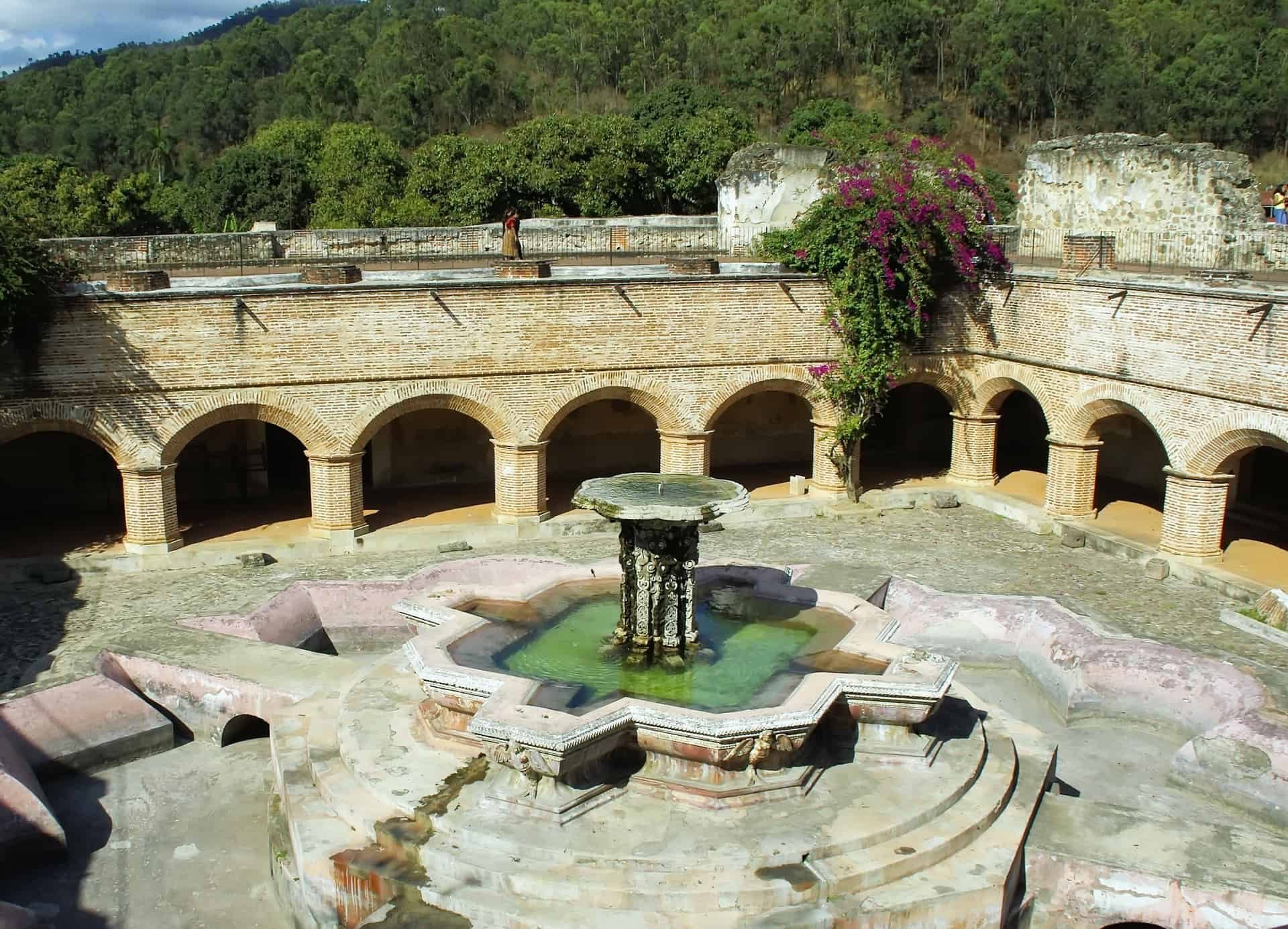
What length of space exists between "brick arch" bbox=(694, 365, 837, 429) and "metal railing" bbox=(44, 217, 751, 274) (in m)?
4.16

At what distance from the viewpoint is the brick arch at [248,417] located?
642 inches

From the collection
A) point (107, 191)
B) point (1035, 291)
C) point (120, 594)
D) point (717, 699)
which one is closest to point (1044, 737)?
point (717, 699)

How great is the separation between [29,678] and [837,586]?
27.5 feet

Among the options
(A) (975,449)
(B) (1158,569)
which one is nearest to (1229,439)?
(B) (1158,569)

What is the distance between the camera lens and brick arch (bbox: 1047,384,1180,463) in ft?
53.7

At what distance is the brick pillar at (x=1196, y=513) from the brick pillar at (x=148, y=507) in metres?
12.9

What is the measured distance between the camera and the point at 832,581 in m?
14.4

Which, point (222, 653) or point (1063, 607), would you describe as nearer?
point (222, 653)

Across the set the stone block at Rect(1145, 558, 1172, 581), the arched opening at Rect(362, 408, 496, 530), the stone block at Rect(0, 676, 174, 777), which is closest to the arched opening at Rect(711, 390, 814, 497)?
the arched opening at Rect(362, 408, 496, 530)

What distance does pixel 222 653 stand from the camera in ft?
40.9

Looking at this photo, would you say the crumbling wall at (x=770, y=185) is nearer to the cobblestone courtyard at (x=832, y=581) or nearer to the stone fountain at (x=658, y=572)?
the cobblestone courtyard at (x=832, y=581)

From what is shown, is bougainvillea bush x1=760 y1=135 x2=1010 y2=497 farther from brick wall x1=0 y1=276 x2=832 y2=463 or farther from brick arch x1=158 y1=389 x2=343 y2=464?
brick arch x1=158 y1=389 x2=343 y2=464

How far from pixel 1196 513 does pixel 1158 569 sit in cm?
91

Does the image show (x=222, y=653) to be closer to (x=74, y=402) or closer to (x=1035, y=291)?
(x=74, y=402)
